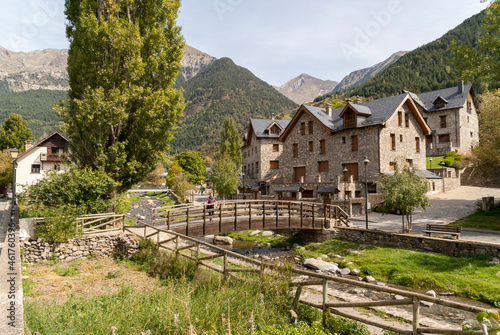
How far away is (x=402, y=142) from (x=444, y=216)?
11369mm

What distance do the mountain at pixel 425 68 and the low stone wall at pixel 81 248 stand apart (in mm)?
98829

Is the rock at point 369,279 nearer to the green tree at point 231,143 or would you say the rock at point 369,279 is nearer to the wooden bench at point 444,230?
the wooden bench at point 444,230

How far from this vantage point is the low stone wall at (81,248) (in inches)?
474

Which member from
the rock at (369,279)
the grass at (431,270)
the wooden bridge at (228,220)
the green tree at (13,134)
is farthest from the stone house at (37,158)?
the rock at (369,279)

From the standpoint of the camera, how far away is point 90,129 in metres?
14.9

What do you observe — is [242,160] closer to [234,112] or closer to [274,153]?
[274,153]

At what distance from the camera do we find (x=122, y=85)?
15242mm

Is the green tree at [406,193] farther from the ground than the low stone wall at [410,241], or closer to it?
farther from the ground

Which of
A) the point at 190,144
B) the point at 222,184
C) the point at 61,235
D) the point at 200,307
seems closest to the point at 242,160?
the point at 222,184

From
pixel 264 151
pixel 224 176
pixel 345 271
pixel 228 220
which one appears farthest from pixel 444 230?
pixel 264 151

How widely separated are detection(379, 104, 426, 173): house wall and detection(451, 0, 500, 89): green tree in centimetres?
931

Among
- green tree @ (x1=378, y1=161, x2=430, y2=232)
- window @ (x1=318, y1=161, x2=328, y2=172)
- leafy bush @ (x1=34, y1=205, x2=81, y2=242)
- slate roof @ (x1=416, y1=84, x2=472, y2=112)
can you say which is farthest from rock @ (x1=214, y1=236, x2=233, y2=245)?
slate roof @ (x1=416, y1=84, x2=472, y2=112)

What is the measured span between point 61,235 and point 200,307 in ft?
30.4

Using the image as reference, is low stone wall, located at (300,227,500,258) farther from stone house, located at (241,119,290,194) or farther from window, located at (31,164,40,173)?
window, located at (31,164,40,173)
